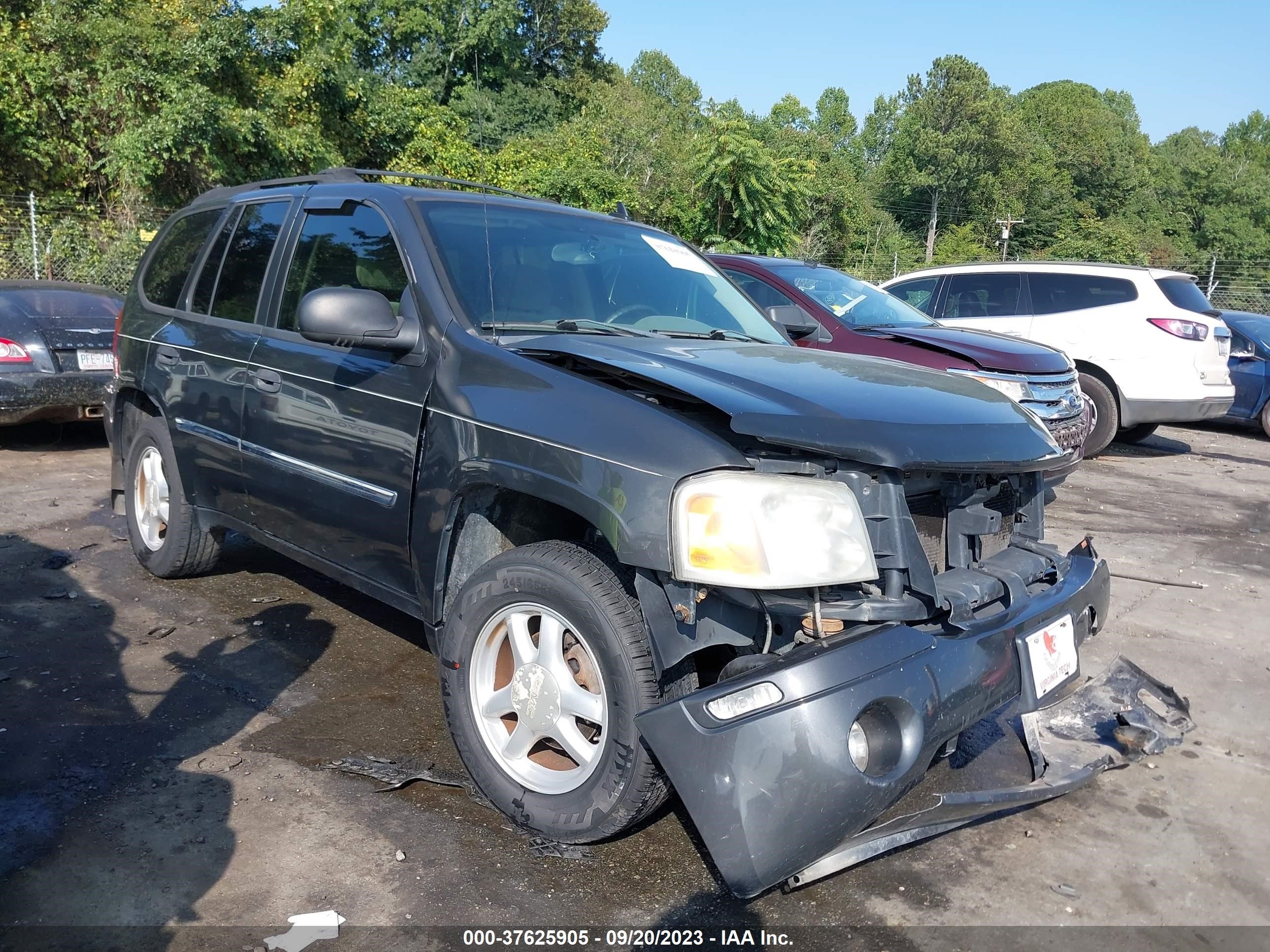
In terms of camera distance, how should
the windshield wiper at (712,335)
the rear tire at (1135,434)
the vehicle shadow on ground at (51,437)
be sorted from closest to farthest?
the windshield wiper at (712,335)
the vehicle shadow on ground at (51,437)
the rear tire at (1135,434)

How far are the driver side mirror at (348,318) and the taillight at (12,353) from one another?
5.86 meters

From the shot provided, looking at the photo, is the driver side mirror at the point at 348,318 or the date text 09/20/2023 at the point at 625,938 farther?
the driver side mirror at the point at 348,318

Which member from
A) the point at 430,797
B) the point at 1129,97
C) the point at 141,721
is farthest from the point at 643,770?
the point at 1129,97

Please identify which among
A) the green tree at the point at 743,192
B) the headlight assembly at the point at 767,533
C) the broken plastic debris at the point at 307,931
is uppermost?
Answer: the green tree at the point at 743,192

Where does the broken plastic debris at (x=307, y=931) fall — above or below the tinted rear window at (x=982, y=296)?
below

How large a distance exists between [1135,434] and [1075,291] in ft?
7.68

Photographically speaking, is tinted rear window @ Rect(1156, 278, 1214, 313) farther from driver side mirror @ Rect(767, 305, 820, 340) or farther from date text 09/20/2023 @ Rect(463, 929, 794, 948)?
date text 09/20/2023 @ Rect(463, 929, 794, 948)

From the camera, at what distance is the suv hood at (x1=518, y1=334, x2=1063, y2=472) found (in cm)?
250

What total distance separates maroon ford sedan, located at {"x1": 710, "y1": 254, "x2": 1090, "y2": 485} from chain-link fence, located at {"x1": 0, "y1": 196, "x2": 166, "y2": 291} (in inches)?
423

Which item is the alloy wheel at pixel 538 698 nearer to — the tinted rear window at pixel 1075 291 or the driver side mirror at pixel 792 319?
the driver side mirror at pixel 792 319

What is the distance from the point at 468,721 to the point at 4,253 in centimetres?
1504

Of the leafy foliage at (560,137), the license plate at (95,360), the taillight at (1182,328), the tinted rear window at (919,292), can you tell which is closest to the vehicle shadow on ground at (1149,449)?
the taillight at (1182,328)

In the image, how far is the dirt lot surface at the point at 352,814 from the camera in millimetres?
2619

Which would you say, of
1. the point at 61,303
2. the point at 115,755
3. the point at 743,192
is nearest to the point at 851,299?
the point at 115,755
